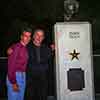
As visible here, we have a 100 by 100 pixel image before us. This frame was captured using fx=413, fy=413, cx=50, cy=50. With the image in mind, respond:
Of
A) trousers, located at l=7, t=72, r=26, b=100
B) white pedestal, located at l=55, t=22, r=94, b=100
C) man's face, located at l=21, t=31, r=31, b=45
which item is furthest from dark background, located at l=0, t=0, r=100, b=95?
trousers, located at l=7, t=72, r=26, b=100

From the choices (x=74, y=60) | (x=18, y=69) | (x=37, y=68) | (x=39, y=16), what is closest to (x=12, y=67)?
(x=18, y=69)

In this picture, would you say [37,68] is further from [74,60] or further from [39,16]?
[39,16]

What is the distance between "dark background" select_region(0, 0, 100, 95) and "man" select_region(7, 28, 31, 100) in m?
1.89

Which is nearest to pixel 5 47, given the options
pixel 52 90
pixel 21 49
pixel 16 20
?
pixel 16 20

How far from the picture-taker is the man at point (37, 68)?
7555 millimetres

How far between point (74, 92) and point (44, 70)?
69 centimetres

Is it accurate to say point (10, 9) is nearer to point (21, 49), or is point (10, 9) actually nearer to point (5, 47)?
point (5, 47)

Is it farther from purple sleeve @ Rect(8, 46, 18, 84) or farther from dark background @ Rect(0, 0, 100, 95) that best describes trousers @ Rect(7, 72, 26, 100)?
dark background @ Rect(0, 0, 100, 95)

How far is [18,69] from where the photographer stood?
7312mm

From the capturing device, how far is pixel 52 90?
8.95m

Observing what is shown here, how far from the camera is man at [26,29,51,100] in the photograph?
24.8ft

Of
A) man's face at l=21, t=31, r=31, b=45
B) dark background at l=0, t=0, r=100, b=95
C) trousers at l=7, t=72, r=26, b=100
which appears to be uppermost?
Result: dark background at l=0, t=0, r=100, b=95

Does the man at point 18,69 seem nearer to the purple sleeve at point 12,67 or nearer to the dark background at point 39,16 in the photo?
the purple sleeve at point 12,67

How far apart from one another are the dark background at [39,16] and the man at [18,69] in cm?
189
